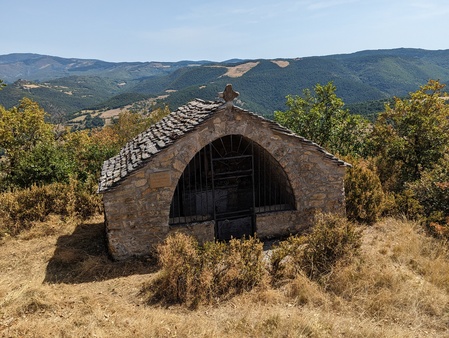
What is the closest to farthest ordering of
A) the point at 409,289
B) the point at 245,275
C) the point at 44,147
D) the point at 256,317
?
the point at 256,317 < the point at 409,289 < the point at 245,275 < the point at 44,147

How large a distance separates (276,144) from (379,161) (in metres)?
8.30

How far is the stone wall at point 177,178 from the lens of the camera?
808 centimetres

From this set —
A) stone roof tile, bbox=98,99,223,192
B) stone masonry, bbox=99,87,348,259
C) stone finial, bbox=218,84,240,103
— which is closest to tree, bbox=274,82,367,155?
stone masonry, bbox=99,87,348,259

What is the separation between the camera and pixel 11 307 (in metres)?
5.83

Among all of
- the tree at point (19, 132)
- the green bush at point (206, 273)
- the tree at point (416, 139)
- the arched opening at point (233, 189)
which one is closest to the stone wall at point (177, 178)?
the arched opening at point (233, 189)

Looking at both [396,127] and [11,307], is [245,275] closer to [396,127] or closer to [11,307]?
[11,307]

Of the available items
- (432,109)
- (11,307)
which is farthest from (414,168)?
(11,307)

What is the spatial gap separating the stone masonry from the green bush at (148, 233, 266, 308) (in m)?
1.30

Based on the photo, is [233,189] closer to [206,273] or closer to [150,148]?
[150,148]

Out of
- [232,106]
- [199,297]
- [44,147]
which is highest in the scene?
[232,106]

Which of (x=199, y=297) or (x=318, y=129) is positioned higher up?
(x=318, y=129)

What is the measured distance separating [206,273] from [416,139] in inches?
494

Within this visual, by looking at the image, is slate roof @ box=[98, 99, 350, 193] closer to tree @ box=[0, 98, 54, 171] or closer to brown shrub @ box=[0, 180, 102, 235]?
brown shrub @ box=[0, 180, 102, 235]

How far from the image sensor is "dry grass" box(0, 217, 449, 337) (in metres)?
5.23
